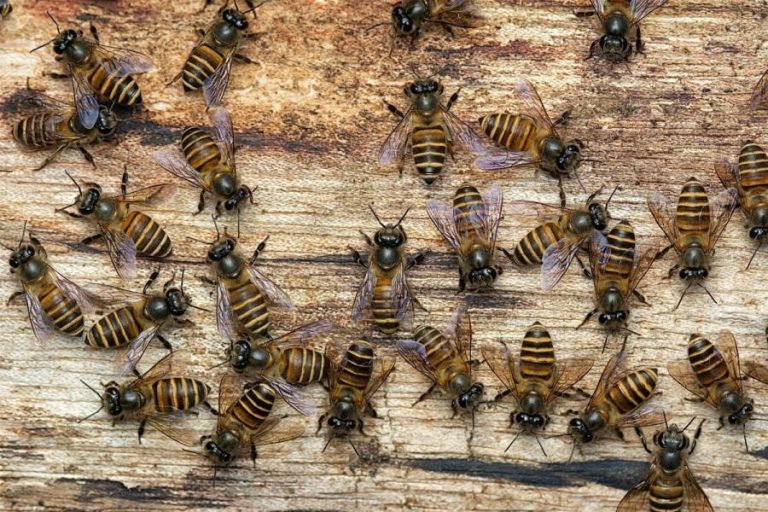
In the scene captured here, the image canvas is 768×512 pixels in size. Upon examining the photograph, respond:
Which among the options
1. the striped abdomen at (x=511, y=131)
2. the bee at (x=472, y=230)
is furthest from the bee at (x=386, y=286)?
the striped abdomen at (x=511, y=131)

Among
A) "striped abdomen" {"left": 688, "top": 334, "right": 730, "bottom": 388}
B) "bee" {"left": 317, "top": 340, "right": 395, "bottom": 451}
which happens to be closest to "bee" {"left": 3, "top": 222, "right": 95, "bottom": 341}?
"bee" {"left": 317, "top": 340, "right": 395, "bottom": 451}

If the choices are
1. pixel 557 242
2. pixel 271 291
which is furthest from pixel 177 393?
pixel 557 242

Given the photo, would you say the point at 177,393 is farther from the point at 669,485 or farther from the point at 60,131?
the point at 669,485

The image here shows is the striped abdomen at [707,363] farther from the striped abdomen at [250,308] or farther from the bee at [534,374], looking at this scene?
the striped abdomen at [250,308]

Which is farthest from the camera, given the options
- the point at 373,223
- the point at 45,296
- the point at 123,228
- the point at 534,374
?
the point at 373,223

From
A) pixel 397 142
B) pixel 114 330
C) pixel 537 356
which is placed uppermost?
pixel 397 142

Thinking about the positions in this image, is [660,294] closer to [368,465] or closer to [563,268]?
[563,268]

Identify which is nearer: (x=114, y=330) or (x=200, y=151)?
(x=114, y=330)
